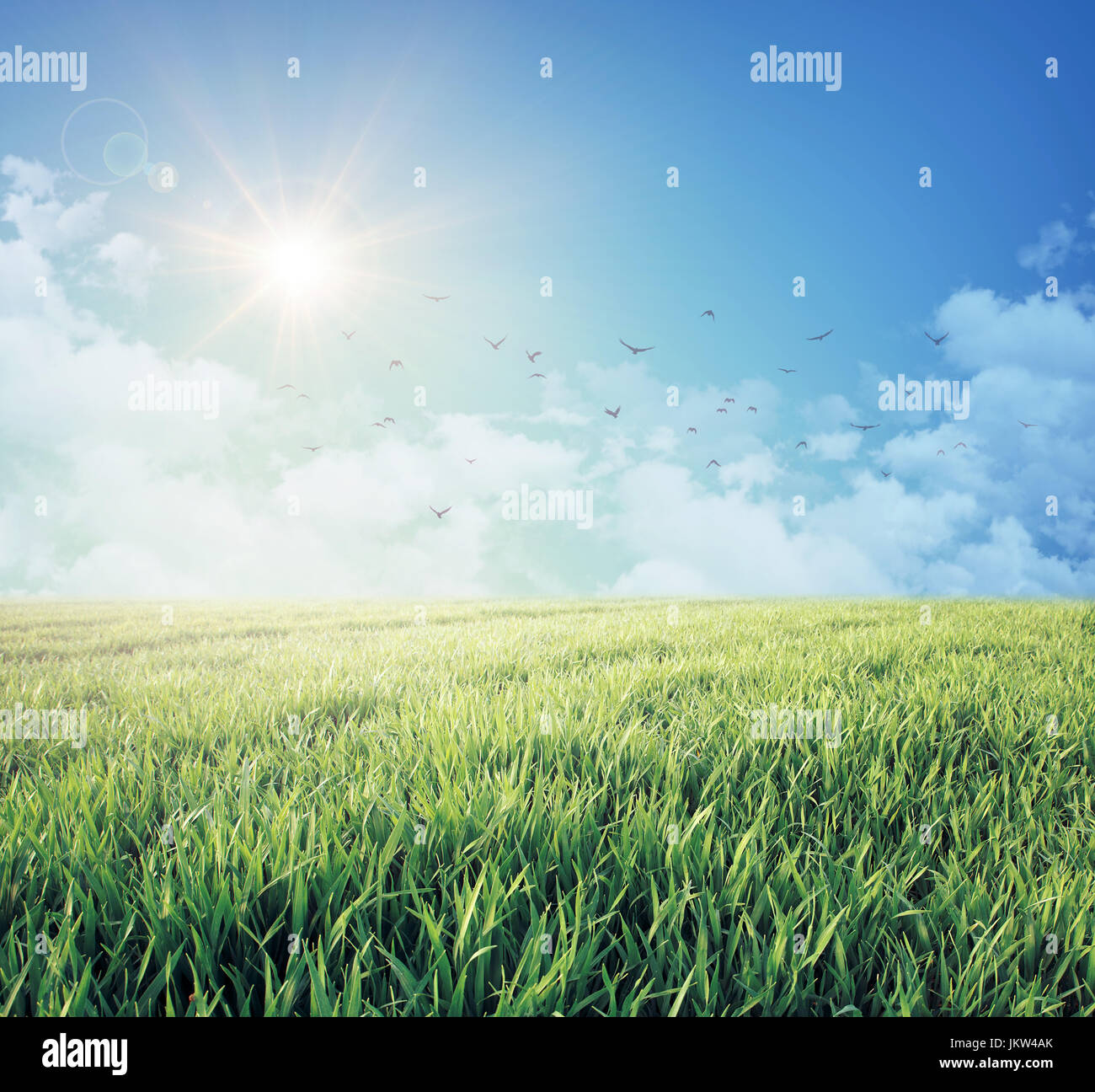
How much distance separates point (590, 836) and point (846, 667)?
279 centimetres

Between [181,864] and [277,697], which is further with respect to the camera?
[277,697]

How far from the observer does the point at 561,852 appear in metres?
1.50

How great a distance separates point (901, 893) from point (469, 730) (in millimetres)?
1529

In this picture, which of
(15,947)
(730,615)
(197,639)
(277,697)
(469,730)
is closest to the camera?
(15,947)

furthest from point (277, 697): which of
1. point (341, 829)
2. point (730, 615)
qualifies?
point (730, 615)

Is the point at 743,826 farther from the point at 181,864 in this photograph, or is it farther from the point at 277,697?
the point at 277,697

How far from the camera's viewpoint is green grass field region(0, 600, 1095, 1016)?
3.69 ft

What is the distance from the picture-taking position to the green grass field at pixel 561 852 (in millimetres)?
1124
